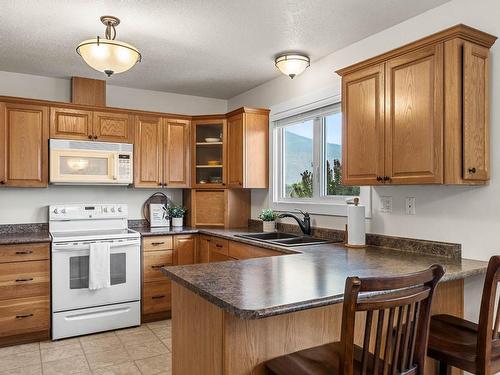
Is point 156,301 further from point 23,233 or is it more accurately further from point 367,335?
point 367,335

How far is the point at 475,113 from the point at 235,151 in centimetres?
248

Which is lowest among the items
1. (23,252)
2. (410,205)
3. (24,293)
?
(24,293)

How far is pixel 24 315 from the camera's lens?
10.6ft

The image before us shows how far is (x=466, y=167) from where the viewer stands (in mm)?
2014

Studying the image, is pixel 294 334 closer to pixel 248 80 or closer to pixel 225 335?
pixel 225 335

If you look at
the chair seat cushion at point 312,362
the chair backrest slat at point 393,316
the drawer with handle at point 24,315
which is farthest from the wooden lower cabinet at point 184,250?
the chair backrest slat at point 393,316

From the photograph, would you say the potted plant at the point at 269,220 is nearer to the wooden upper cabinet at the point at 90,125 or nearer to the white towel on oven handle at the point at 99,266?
the white towel on oven handle at the point at 99,266

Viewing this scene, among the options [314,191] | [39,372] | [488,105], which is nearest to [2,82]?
[39,372]

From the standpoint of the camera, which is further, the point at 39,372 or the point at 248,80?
the point at 248,80

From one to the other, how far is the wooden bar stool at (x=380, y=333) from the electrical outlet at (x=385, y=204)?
138cm

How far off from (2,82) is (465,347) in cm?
429

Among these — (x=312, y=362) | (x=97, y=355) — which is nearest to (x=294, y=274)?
(x=312, y=362)

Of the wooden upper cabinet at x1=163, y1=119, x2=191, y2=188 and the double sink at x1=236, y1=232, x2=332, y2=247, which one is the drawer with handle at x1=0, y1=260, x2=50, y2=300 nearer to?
the wooden upper cabinet at x1=163, y1=119, x2=191, y2=188

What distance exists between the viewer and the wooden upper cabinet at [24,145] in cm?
346
